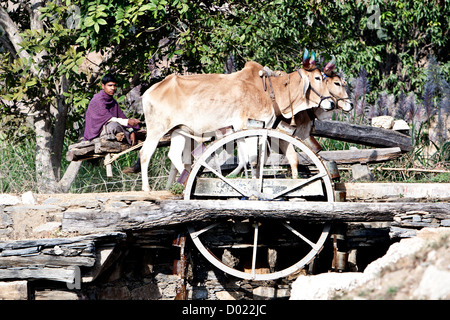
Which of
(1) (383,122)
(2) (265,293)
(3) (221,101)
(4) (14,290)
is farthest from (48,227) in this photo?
(1) (383,122)

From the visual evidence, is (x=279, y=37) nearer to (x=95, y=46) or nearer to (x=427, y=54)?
(x=95, y=46)

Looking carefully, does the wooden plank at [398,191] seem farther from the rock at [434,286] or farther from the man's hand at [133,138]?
the rock at [434,286]

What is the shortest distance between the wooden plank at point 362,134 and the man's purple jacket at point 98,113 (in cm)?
284

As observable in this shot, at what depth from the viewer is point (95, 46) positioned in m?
10.1

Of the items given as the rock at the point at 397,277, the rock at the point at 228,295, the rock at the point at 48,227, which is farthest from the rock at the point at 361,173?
the rock at the point at 48,227

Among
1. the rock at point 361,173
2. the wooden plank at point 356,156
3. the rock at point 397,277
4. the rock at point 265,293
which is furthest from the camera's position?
the rock at point 361,173

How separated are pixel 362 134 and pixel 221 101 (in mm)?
2590

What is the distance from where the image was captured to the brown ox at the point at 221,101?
9.06 metres

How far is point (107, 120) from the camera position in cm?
943

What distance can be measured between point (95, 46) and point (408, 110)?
584 cm

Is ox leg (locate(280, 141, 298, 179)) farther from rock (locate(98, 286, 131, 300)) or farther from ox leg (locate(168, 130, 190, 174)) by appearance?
rock (locate(98, 286, 131, 300))

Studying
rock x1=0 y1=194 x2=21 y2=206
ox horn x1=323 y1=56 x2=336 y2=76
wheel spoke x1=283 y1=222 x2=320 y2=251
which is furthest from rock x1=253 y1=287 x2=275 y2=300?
rock x1=0 y1=194 x2=21 y2=206

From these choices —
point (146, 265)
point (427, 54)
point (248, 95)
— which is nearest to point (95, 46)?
point (248, 95)

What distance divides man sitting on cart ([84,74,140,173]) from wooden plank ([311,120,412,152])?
2792mm
